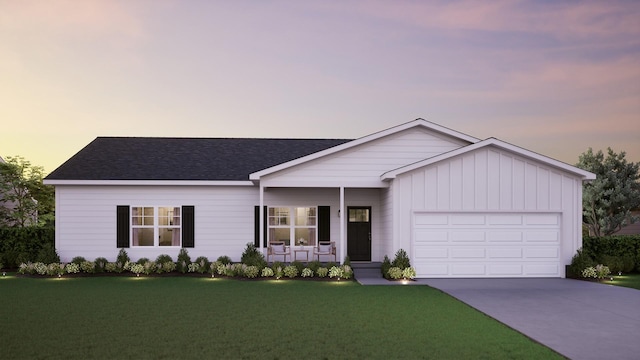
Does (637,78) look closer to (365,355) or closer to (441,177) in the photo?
(441,177)

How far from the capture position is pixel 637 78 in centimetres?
2389

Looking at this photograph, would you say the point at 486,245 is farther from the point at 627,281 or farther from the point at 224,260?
the point at 224,260

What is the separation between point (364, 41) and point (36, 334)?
53.0ft

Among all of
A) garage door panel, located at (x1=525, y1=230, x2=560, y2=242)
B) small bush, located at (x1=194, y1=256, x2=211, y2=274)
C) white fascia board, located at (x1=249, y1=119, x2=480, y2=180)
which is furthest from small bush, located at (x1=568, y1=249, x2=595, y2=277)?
small bush, located at (x1=194, y1=256, x2=211, y2=274)

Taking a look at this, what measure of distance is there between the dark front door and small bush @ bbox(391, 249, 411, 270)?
3.51 m

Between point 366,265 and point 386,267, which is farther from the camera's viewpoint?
point 366,265

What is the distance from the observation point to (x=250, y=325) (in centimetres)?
1041

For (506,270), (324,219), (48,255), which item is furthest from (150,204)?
(506,270)

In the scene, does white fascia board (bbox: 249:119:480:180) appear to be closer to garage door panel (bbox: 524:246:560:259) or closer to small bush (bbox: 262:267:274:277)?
small bush (bbox: 262:267:274:277)

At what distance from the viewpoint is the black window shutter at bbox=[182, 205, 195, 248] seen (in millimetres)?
21938

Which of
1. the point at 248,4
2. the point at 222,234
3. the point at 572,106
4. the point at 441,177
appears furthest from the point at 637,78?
the point at 222,234

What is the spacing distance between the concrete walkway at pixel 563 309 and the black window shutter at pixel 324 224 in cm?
305

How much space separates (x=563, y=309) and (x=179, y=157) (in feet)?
53.9

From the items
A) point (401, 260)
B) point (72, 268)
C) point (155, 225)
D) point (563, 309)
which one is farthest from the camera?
point (155, 225)
